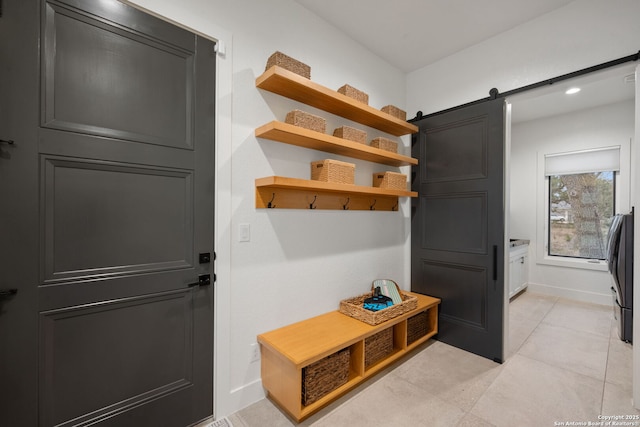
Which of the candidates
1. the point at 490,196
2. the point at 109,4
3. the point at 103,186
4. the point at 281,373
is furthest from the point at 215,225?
the point at 490,196

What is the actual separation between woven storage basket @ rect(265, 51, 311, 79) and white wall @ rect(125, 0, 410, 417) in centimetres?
12

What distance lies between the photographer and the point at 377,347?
2.23 m

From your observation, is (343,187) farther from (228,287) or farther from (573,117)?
(573,117)

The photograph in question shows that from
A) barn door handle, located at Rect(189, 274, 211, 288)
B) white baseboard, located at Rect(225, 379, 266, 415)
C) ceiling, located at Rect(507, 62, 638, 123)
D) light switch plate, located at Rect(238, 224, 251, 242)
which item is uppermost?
ceiling, located at Rect(507, 62, 638, 123)

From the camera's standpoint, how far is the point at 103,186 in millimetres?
1378

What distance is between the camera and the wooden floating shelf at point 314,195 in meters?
1.85

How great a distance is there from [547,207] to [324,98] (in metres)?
4.50

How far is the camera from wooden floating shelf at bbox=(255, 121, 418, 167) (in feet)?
5.88

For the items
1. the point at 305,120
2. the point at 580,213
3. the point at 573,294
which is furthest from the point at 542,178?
the point at 305,120

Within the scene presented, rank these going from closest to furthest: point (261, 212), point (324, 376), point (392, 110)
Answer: point (324, 376) → point (261, 212) → point (392, 110)

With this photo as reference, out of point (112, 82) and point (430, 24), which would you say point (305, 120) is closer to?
point (112, 82)

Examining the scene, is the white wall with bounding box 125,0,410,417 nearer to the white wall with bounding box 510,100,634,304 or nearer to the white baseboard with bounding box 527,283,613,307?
the white wall with bounding box 510,100,634,304

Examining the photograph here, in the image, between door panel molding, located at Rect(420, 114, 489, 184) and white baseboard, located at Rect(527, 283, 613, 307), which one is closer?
door panel molding, located at Rect(420, 114, 489, 184)

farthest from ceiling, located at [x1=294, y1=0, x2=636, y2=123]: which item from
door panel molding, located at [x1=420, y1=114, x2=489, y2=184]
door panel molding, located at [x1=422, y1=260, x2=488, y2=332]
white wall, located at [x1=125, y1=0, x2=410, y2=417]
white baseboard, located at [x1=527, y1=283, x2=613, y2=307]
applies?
white baseboard, located at [x1=527, y1=283, x2=613, y2=307]
